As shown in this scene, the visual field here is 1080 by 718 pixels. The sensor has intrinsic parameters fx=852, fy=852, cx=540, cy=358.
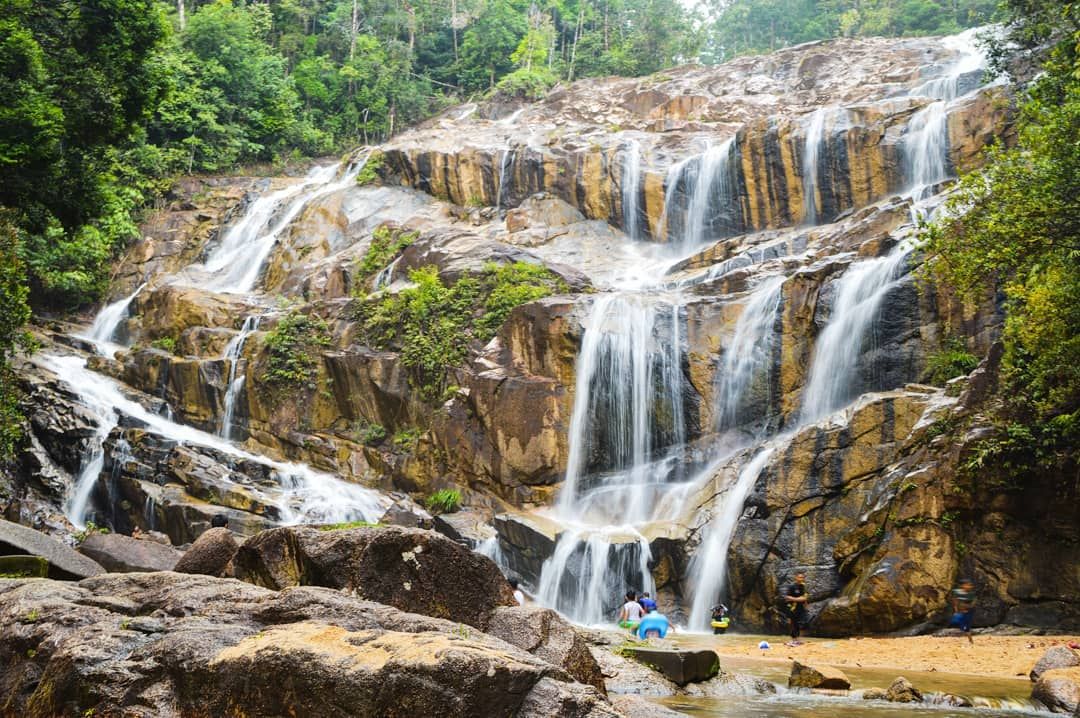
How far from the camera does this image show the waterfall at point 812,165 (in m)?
31.1

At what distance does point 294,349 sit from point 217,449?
538cm

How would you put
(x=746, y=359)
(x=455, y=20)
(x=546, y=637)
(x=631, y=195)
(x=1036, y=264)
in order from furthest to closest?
(x=455, y=20)
(x=631, y=195)
(x=746, y=359)
(x=1036, y=264)
(x=546, y=637)

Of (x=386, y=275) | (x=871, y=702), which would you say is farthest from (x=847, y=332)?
(x=386, y=275)

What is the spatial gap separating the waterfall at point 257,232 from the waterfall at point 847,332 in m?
23.7

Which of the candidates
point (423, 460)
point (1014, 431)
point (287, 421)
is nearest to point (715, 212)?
point (423, 460)

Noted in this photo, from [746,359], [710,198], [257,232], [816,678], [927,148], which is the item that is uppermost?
[927,148]

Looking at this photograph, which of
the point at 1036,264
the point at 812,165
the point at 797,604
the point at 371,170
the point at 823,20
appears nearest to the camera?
the point at 1036,264

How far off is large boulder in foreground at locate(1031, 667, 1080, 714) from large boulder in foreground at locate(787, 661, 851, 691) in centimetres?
208

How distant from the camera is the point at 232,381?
28000 mm

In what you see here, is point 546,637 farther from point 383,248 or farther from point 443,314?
point 383,248

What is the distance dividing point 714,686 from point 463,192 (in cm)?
3061

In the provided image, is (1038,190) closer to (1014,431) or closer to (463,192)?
(1014,431)

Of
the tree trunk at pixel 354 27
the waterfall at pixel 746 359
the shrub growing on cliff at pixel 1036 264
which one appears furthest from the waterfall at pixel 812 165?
the tree trunk at pixel 354 27

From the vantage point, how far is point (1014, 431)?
47.5 ft
